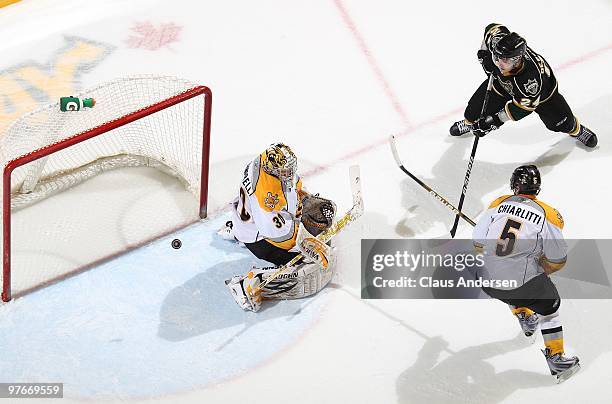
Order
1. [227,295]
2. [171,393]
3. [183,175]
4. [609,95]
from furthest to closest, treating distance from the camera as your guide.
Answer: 1. [609,95]
2. [183,175]
3. [227,295]
4. [171,393]

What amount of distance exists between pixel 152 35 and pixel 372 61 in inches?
51.3

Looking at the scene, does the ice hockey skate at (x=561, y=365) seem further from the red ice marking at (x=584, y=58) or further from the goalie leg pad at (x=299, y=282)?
the red ice marking at (x=584, y=58)

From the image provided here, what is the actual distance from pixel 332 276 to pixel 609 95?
212 centimetres

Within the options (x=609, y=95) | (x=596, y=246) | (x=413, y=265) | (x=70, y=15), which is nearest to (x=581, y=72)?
(x=609, y=95)

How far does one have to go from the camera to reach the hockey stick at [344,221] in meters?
5.54

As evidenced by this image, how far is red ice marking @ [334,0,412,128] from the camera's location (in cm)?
677

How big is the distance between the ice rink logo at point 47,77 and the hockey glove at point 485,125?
7.40 feet

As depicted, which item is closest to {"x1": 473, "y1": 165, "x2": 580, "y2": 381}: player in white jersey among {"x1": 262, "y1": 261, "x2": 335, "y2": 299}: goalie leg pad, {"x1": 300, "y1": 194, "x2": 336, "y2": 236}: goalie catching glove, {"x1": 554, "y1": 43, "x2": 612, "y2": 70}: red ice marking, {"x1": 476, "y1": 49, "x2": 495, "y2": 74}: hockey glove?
{"x1": 300, "y1": 194, "x2": 336, "y2": 236}: goalie catching glove

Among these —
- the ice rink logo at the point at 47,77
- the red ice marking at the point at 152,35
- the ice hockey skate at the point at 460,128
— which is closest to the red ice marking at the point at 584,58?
the ice hockey skate at the point at 460,128

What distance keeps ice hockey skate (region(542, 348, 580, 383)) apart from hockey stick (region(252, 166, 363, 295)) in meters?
1.05

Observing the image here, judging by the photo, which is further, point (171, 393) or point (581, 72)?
point (581, 72)

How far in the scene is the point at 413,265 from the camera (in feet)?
19.5

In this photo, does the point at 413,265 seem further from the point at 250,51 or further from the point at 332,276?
the point at 250,51

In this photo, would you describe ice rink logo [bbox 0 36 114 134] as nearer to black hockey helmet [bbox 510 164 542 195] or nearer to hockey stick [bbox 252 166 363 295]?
hockey stick [bbox 252 166 363 295]
